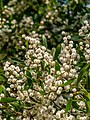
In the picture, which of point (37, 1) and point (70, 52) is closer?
point (70, 52)

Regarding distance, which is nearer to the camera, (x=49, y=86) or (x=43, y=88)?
(x=49, y=86)

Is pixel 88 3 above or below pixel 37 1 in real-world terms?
below

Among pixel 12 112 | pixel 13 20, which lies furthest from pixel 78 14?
pixel 12 112

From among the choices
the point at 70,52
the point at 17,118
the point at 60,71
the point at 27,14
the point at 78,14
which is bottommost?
the point at 17,118

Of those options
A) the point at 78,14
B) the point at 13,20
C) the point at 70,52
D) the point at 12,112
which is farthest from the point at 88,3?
the point at 12,112

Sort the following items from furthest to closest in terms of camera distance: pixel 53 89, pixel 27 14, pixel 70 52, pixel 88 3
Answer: pixel 27 14 → pixel 88 3 → pixel 70 52 → pixel 53 89

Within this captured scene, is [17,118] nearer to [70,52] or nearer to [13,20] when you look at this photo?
[70,52]

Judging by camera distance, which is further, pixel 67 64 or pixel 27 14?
pixel 27 14

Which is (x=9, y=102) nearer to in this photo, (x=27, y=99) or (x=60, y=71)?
(x=27, y=99)

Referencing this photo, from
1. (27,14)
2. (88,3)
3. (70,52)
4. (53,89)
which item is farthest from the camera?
(27,14)
